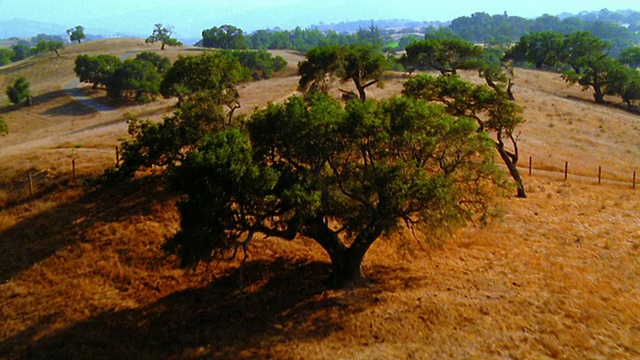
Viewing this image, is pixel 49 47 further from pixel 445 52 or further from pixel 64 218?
pixel 64 218

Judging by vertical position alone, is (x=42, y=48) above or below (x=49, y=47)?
below

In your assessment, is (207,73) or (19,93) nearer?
(207,73)

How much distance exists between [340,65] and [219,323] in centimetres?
2789

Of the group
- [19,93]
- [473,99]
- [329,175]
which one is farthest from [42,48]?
[329,175]

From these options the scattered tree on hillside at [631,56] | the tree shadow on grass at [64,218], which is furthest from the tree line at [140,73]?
the scattered tree on hillside at [631,56]

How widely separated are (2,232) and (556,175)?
3714 cm

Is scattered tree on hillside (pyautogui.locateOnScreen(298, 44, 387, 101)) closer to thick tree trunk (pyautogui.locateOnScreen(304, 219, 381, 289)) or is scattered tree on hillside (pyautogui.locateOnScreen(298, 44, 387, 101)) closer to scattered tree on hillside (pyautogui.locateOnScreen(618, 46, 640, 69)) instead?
thick tree trunk (pyautogui.locateOnScreen(304, 219, 381, 289))

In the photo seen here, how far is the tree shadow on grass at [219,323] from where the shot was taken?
705 inches

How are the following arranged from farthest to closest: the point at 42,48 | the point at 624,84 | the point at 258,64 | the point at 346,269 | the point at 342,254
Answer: the point at 42,48 < the point at 258,64 < the point at 624,84 < the point at 346,269 < the point at 342,254

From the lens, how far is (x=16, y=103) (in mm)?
86938

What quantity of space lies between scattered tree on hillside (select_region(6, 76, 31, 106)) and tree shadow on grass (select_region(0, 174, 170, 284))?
214 ft

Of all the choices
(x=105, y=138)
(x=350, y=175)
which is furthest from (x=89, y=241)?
(x=105, y=138)

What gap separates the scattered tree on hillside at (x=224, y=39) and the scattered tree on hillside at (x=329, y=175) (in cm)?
13442

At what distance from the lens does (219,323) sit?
63.5 feet
